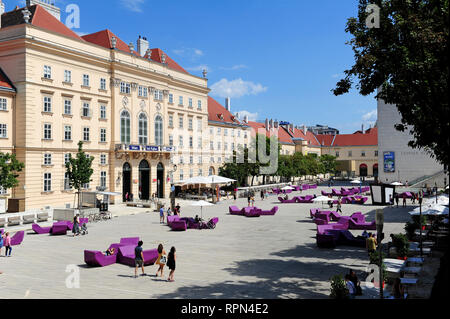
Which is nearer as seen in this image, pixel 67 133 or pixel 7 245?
pixel 7 245

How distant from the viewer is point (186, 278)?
1457cm

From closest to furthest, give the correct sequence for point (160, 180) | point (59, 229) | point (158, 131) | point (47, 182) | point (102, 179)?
1. point (59, 229)
2. point (47, 182)
3. point (102, 179)
4. point (158, 131)
5. point (160, 180)

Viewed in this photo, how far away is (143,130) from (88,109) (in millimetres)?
8086

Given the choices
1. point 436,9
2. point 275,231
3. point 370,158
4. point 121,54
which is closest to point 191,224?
point 275,231

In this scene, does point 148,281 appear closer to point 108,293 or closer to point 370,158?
point 108,293

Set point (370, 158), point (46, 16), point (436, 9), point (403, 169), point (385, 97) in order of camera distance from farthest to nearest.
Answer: point (370, 158)
point (403, 169)
point (46, 16)
point (385, 97)
point (436, 9)

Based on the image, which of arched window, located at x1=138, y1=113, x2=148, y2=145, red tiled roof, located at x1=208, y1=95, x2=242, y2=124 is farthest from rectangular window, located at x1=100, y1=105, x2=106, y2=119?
red tiled roof, located at x1=208, y1=95, x2=242, y2=124

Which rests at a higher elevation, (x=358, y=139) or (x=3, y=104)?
(x=358, y=139)

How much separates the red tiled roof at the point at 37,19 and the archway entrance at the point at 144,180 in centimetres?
1645

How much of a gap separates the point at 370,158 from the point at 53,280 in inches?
4364

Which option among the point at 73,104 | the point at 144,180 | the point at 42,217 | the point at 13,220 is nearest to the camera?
the point at 13,220

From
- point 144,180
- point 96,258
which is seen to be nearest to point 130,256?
point 96,258

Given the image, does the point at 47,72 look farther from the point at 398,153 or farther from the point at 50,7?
the point at 398,153

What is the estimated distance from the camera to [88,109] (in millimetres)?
41969
